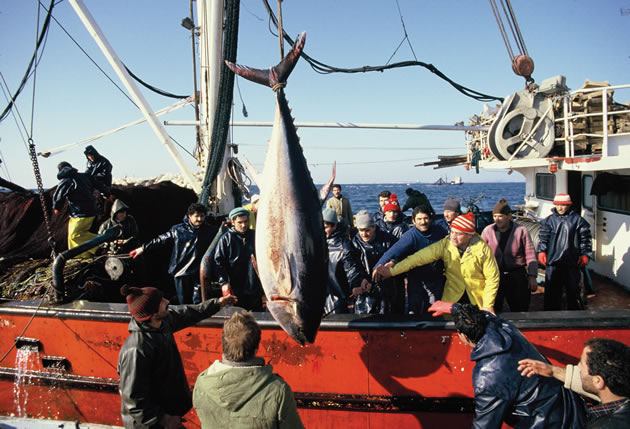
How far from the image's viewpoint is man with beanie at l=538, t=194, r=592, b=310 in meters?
4.51

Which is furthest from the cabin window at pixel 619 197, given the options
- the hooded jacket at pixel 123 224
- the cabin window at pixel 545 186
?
the hooded jacket at pixel 123 224

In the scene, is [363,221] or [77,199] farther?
[77,199]

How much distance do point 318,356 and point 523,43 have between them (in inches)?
328

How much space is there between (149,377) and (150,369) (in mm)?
50

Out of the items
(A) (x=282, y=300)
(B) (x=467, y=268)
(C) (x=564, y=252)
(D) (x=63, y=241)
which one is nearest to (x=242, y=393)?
(A) (x=282, y=300)

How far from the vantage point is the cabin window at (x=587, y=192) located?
6.29 metres

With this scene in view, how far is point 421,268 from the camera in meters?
3.84

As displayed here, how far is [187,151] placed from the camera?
21.9 feet

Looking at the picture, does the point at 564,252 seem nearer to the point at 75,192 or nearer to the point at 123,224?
the point at 123,224

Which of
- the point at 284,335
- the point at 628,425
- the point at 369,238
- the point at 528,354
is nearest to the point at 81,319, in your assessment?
the point at 284,335

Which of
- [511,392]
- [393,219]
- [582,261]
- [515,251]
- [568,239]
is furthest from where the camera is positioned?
[393,219]

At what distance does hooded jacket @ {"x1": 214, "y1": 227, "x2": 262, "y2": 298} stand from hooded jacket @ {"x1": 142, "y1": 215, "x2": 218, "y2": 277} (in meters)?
0.45

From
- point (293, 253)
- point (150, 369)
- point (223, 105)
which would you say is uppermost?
point (223, 105)

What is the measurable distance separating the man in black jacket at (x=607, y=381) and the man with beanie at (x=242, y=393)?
1.48 m
